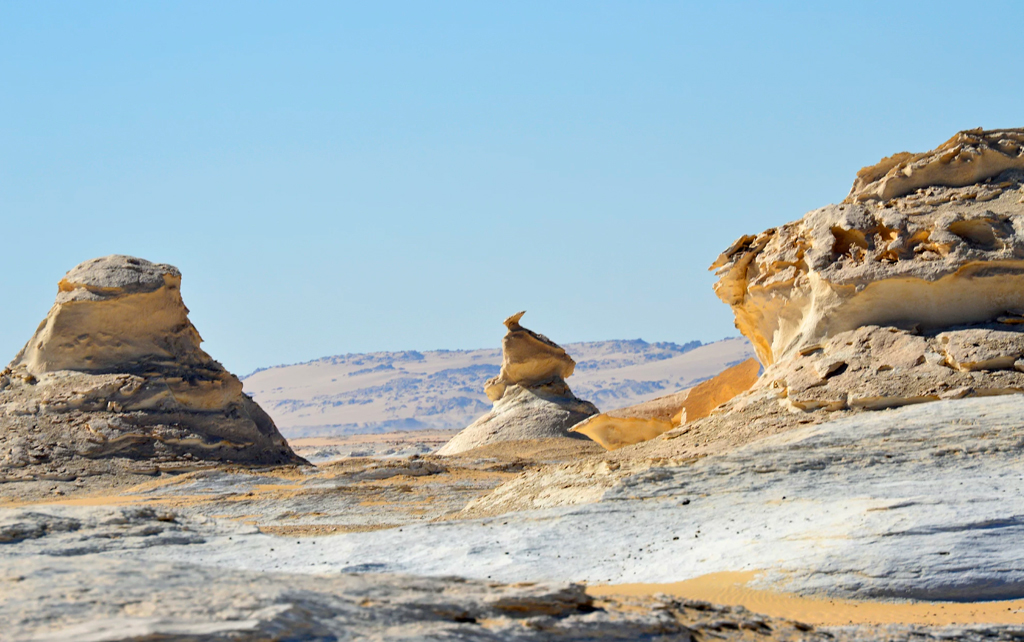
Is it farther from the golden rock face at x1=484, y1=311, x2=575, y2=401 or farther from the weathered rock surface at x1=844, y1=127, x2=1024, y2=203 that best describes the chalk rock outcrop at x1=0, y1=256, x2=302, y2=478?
the weathered rock surface at x1=844, y1=127, x2=1024, y2=203

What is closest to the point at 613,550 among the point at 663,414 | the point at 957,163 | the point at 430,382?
the point at 957,163

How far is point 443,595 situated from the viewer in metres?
5.86

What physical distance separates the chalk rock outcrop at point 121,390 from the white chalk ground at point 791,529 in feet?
36.6

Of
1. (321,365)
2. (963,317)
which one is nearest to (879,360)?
(963,317)

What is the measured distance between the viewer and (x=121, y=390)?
22141mm

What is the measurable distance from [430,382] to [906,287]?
14040 cm

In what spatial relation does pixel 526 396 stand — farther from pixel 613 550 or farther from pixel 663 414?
pixel 613 550

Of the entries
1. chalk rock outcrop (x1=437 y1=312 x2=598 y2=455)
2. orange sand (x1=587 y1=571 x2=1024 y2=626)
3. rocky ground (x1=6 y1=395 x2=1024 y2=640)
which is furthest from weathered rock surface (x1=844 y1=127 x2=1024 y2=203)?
chalk rock outcrop (x1=437 y1=312 x2=598 y2=455)

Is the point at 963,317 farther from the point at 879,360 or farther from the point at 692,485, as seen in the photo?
the point at 692,485

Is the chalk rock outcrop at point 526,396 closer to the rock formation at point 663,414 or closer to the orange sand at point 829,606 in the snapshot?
the rock formation at point 663,414

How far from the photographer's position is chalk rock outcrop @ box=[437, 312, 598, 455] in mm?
31031

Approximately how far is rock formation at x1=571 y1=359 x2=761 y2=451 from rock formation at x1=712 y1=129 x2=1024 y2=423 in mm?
4082

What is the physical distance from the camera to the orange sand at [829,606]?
774 centimetres

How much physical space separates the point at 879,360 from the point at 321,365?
174057 millimetres
